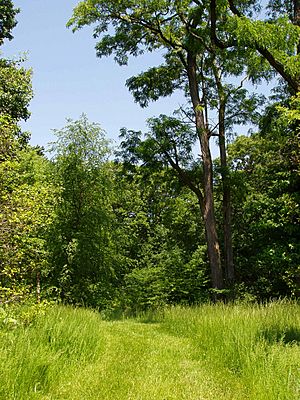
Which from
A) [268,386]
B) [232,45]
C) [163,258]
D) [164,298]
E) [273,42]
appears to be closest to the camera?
[268,386]

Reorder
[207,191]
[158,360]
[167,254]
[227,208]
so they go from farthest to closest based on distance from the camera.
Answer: [167,254] → [227,208] → [207,191] → [158,360]

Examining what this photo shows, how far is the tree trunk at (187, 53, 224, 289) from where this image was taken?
14727 mm

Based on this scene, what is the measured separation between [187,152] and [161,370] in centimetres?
1139

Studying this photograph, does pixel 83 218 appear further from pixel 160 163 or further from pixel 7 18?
pixel 7 18

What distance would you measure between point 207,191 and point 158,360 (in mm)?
9202

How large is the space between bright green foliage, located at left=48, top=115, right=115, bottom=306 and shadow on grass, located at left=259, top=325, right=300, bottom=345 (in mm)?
8258

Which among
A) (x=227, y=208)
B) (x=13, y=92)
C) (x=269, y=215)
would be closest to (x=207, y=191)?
(x=227, y=208)

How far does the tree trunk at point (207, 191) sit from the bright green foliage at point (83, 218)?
3.75 metres

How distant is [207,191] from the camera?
15172 millimetres

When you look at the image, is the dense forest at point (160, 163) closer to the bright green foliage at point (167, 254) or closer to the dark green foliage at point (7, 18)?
the bright green foliage at point (167, 254)

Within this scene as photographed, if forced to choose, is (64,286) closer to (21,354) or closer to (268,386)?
(21,354)

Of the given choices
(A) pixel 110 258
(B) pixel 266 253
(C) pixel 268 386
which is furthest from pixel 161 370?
(B) pixel 266 253

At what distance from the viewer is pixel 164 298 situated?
59.1 feet

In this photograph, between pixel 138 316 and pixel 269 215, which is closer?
pixel 138 316
